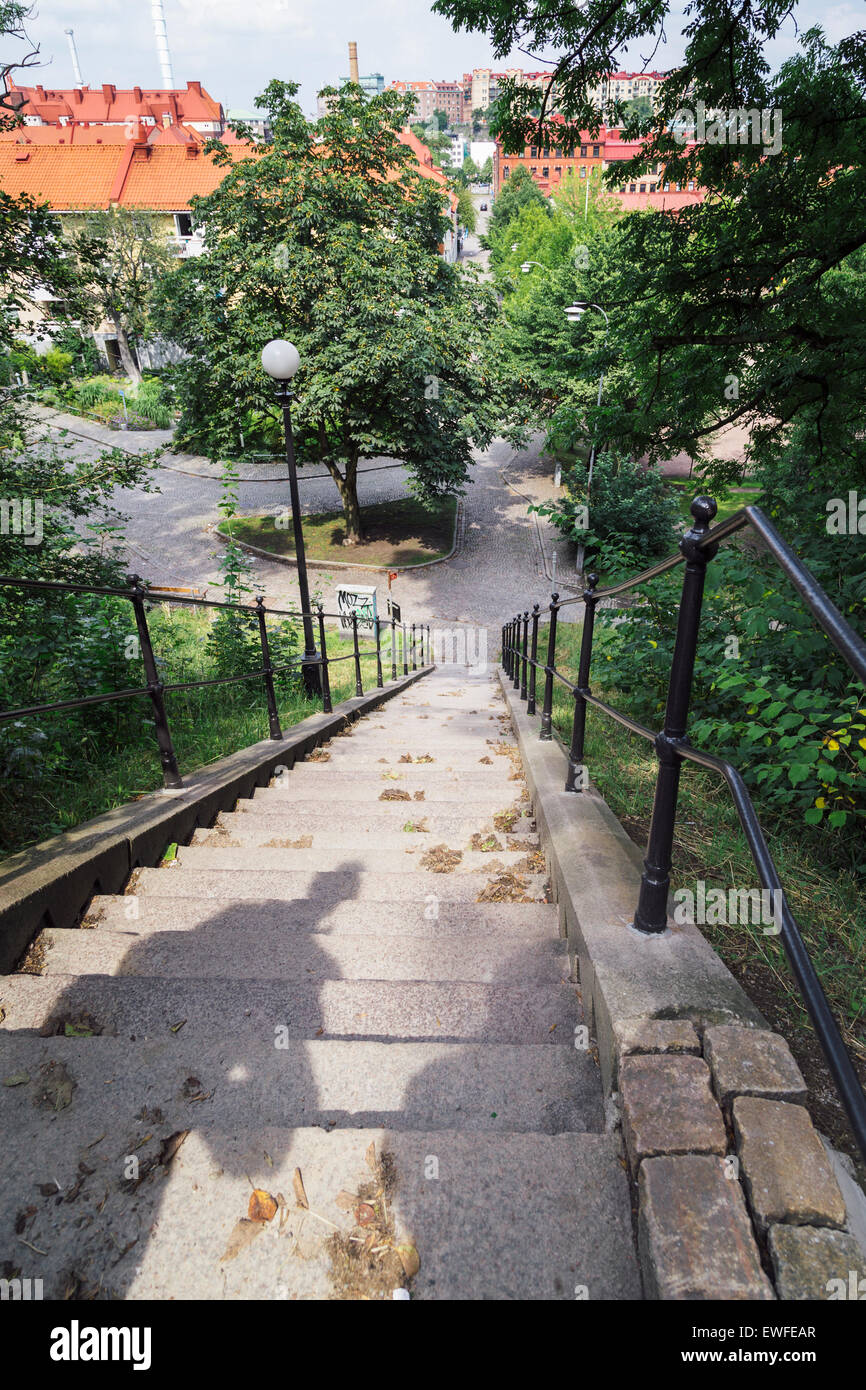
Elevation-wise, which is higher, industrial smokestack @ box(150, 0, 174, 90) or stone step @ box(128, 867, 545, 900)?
industrial smokestack @ box(150, 0, 174, 90)

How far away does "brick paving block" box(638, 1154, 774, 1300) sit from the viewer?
105cm

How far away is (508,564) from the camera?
22.3 m

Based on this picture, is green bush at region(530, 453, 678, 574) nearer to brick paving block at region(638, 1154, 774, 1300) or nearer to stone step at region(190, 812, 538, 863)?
stone step at region(190, 812, 538, 863)

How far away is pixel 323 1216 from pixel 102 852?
1.75 m

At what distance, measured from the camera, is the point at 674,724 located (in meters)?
1.74

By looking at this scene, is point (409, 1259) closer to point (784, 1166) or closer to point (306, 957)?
point (784, 1166)

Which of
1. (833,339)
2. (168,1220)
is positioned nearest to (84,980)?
(168,1220)

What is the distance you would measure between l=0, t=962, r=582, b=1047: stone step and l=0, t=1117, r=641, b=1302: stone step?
0.42m

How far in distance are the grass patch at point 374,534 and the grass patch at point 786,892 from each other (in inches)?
721

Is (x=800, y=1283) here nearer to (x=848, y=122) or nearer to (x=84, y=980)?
(x=84, y=980)

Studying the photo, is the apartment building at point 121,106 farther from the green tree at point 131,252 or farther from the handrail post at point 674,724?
the handrail post at point 674,724

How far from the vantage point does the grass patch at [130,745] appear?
342 centimetres

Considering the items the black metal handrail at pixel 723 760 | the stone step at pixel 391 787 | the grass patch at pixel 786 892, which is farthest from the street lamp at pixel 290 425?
the black metal handrail at pixel 723 760

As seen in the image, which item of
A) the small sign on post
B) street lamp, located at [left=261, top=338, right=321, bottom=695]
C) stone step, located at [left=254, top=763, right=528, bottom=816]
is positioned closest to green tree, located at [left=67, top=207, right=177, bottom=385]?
the small sign on post
